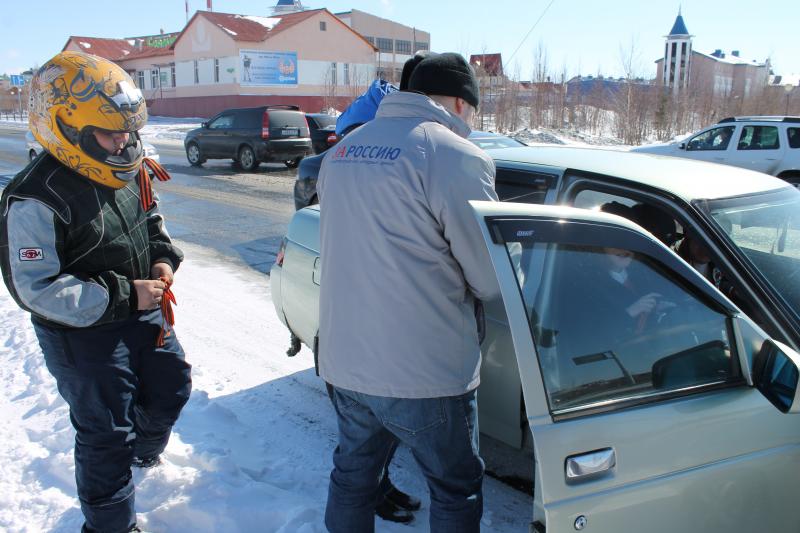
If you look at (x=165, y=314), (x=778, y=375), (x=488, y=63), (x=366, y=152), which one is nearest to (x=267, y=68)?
(x=488, y=63)

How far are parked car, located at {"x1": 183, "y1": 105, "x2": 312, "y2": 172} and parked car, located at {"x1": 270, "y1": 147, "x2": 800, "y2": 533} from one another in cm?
1540

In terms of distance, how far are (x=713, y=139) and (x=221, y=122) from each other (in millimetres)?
12448

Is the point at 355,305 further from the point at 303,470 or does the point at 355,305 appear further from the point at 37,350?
the point at 37,350

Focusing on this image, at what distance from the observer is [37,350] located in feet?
15.2

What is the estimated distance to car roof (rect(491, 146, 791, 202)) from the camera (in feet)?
9.35

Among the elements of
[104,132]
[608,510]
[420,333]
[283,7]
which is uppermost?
[283,7]

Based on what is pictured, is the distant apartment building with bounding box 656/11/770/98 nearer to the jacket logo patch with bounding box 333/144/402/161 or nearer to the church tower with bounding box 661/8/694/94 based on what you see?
Answer: the church tower with bounding box 661/8/694/94

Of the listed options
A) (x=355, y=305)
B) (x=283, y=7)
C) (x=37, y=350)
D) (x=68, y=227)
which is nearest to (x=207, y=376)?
(x=37, y=350)

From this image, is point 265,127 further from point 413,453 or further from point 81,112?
point 413,453

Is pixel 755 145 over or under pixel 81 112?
under

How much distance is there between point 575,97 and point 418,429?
34172mm

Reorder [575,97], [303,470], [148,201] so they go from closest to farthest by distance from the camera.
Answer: [148,201] < [303,470] < [575,97]

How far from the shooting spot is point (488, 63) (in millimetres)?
33469

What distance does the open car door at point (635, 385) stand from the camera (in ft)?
6.04
